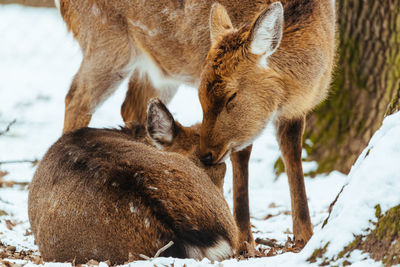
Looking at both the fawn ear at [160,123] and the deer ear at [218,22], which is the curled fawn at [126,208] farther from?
the deer ear at [218,22]

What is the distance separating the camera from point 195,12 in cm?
577

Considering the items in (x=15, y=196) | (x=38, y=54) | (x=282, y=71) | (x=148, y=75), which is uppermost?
(x=282, y=71)

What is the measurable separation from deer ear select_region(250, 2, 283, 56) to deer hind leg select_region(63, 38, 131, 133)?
2203 mm

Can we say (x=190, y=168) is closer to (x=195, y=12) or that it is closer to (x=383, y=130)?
(x=383, y=130)

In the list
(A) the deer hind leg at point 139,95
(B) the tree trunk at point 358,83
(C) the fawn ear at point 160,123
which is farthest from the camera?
(B) the tree trunk at point 358,83

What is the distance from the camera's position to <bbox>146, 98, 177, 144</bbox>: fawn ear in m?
4.64

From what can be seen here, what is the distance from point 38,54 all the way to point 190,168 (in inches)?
546

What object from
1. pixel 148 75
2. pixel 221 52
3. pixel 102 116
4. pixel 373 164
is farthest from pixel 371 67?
pixel 102 116

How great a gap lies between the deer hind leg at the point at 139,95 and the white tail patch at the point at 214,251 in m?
3.66

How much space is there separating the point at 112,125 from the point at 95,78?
501 cm

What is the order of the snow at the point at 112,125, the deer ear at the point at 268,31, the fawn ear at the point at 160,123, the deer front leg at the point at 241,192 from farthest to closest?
the deer front leg at the point at 241,192
the fawn ear at the point at 160,123
the deer ear at the point at 268,31
the snow at the point at 112,125

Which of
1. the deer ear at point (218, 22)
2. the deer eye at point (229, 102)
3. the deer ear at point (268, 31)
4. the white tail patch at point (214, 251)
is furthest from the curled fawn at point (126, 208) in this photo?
the deer ear at point (218, 22)

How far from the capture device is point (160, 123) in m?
4.77

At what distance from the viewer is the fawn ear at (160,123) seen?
15.2 ft
